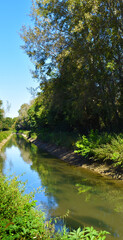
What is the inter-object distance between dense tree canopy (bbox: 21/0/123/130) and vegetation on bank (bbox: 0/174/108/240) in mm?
9763

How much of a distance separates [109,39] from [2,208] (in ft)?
41.9

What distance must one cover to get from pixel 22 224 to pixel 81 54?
12924mm

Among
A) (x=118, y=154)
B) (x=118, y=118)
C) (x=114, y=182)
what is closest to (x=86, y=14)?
(x=118, y=118)

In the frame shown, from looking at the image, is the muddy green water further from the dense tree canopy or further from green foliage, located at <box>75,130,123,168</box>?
the dense tree canopy

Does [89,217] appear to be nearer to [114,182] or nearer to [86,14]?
[114,182]

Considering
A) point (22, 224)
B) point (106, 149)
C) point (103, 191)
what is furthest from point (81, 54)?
point (22, 224)

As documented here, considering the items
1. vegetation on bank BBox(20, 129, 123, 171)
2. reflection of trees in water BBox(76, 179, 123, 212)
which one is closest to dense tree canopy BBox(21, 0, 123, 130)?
A: vegetation on bank BBox(20, 129, 123, 171)

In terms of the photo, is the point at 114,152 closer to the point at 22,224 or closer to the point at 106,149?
the point at 106,149

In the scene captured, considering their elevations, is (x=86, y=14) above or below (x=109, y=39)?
above

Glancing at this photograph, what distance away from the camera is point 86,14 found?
12.8 meters

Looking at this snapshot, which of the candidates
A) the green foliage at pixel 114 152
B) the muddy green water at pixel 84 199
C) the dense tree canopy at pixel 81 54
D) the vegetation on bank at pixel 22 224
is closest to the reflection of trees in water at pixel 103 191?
the muddy green water at pixel 84 199

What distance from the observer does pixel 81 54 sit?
47.5ft

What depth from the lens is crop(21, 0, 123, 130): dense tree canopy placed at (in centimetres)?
1330

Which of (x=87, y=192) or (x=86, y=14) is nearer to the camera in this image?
(x=87, y=192)
